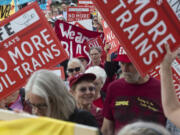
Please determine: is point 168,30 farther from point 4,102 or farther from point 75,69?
point 75,69

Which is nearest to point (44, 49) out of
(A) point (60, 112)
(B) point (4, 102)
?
(B) point (4, 102)

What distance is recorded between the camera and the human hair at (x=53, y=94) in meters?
2.63

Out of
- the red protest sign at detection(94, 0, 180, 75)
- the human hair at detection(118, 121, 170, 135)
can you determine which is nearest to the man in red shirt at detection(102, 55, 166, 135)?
the red protest sign at detection(94, 0, 180, 75)

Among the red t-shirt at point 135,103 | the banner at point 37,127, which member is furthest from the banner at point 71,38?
the banner at point 37,127

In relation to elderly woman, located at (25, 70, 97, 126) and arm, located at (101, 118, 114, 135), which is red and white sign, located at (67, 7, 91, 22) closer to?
arm, located at (101, 118, 114, 135)

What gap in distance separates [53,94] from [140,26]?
830 mm

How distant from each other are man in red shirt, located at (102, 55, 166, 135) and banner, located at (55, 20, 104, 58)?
319 centimetres

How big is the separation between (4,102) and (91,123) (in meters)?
1.44

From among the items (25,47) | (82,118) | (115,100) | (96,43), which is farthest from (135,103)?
(96,43)

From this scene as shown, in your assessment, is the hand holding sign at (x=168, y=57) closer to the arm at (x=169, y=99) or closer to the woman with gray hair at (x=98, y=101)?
the arm at (x=169, y=99)

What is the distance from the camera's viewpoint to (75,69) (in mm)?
5520

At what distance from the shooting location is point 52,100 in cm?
265

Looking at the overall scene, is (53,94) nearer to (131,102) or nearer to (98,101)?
(131,102)

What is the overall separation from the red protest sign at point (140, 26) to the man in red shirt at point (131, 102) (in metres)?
0.52
